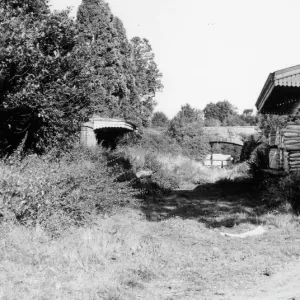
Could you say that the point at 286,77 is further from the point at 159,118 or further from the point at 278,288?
the point at 159,118

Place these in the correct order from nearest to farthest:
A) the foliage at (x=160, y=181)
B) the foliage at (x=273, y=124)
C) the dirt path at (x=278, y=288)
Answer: the dirt path at (x=278, y=288) < the foliage at (x=273, y=124) < the foliage at (x=160, y=181)

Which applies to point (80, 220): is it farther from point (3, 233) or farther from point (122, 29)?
point (122, 29)

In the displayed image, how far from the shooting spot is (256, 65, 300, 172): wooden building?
10680 millimetres

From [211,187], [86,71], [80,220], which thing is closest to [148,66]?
[211,187]

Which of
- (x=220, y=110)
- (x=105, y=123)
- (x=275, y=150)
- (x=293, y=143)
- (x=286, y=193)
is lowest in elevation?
(x=286, y=193)

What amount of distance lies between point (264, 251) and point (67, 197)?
13.7 ft

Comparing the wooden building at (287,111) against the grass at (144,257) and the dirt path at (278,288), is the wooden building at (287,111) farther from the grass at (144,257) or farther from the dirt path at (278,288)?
the dirt path at (278,288)

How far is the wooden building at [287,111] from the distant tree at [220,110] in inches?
3387

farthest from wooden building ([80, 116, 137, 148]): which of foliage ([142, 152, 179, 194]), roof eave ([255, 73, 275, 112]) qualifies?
roof eave ([255, 73, 275, 112])

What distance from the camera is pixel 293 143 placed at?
11.4 metres

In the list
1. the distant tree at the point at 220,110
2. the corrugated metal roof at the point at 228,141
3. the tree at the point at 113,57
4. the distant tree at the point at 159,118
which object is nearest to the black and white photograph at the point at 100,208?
the tree at the point at 113,57

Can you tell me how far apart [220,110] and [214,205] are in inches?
3500

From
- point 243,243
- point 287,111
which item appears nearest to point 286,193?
point 287,111

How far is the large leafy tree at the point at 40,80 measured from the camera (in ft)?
33.1
